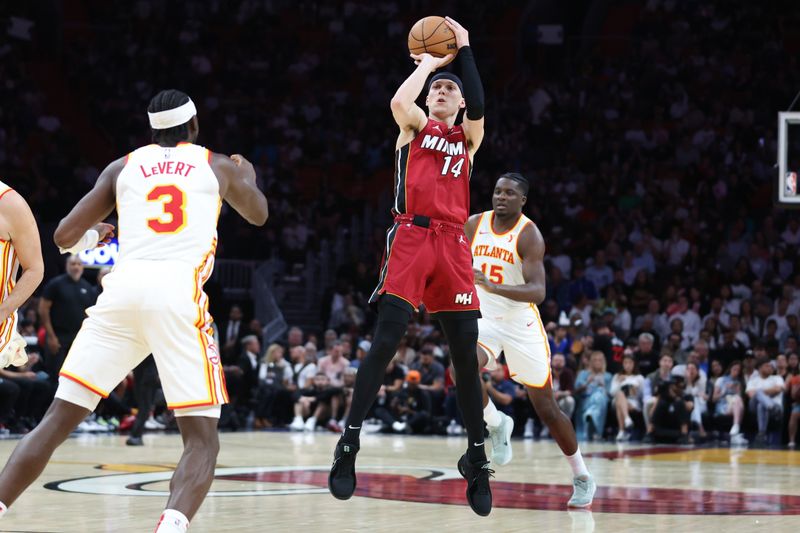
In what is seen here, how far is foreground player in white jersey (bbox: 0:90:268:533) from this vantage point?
4648mm

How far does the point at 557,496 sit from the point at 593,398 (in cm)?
737

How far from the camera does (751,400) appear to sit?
49.2ft

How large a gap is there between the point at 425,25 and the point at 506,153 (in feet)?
54.1

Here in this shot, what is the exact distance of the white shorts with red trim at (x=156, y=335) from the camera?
4.64 m

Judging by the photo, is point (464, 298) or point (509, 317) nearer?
point (464, 298)

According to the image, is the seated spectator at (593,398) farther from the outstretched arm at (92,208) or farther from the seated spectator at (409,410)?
the outstretched arm at (92,208)

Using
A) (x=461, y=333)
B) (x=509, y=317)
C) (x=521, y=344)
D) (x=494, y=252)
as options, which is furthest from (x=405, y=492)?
(x=461, y=333)

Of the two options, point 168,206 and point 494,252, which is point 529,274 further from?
point 168,206

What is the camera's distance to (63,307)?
12.7 m

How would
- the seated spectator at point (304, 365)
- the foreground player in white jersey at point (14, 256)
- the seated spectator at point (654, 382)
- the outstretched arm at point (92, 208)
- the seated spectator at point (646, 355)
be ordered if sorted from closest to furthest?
the outstretched arm at point (92, 208) < the foreground player in white jersey at point (14, 256) < the seated spectator at point (654, 382) < the seated spectator at point (646, 355) < the seated spectator at point (304, 365)

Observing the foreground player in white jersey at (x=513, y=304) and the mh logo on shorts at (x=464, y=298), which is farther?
the foreground player in white jersey at (x=513, y=304)

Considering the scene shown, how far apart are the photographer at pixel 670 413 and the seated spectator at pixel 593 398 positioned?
62 centimetres

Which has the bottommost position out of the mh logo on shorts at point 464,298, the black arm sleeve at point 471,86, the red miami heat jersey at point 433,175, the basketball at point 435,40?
the mh logo on shorts at point 464,298

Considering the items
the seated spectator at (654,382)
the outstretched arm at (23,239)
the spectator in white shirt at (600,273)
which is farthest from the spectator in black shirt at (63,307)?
the spectator in white shirt at (600,273)
